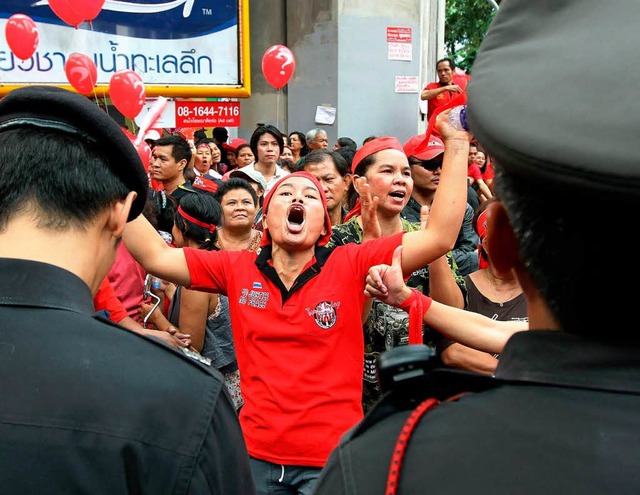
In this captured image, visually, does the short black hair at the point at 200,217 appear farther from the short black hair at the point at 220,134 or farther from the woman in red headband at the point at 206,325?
the short black hair at the point at 220,134

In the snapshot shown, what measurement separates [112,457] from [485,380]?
0.66 m

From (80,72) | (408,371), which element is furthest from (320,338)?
(80,72)

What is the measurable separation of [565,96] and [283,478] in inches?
78.6

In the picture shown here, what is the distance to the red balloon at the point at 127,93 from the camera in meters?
6.60

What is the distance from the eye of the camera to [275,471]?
7.90ft

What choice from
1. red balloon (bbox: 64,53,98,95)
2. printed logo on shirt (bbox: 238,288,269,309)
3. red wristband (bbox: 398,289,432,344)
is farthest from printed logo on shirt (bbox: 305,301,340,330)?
red balloon (bbox: 64,53,98,95)

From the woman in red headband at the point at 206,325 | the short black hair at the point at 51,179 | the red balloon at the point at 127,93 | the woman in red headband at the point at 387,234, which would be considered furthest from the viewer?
the red balloon at the point at 127,93

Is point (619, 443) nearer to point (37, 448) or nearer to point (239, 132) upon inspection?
point (37, 448)

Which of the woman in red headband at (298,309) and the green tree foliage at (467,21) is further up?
the green tree foliage at (467,21)

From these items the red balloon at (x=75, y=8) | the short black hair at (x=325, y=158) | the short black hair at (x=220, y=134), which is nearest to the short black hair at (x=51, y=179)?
the short black hair at (x=325, y=158)

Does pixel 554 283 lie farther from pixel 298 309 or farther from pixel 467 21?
pixel 467 21

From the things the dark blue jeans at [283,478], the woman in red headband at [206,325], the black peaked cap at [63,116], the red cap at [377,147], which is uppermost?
the black peaked cap at [63,116]

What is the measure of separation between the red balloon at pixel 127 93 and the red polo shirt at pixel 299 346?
14.7 ft

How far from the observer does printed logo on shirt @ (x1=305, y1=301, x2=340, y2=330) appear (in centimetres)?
247
